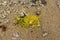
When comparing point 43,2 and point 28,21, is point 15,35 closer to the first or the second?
point 28,21

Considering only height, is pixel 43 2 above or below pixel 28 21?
above

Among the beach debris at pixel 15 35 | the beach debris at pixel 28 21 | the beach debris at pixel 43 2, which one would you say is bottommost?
the beach debris at pixel 15 35

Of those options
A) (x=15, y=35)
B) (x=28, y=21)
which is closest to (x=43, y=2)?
(x=28, y=21)

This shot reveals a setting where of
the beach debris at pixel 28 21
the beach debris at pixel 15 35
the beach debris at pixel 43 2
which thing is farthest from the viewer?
the beach debris at pixel 43 2

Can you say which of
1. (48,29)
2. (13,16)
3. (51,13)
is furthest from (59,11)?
(13,16)

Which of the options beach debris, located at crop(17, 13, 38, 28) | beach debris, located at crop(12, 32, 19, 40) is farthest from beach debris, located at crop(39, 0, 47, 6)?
beach debris, located at crop(12, 32, 19, 40)

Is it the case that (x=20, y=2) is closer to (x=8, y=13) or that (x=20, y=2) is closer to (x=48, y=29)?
(x=8, y=13)

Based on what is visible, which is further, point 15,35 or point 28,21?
point 28,21

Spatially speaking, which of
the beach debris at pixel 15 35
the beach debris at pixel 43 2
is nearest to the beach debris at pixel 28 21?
the beach debris at pixel 15 35

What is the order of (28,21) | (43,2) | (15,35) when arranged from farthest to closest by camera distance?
(43,2)
(28,21)
(15,35)

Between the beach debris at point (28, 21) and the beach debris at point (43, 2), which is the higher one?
the beach debris at point (43, 2)

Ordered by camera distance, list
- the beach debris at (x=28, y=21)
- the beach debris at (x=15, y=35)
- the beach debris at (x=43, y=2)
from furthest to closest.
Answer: the beach debris at (x=43, y=2)
the beach debris at (x=28, y=21)
the beach debris at (x=15, y=35)

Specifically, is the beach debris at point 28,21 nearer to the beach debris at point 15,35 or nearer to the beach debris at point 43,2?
the beach debris at point 15,35
